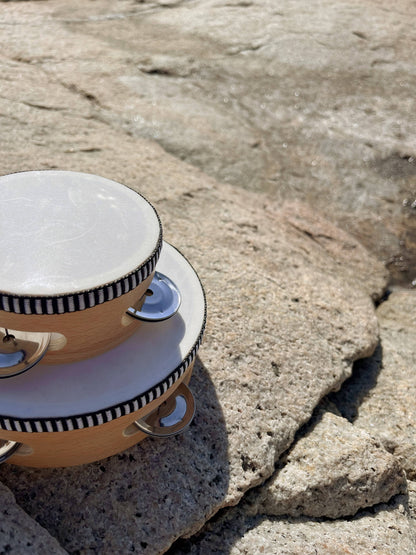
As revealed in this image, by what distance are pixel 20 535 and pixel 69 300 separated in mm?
699

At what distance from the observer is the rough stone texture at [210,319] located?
1.97 meters

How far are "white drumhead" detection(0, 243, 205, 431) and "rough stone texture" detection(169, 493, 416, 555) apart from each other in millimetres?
643

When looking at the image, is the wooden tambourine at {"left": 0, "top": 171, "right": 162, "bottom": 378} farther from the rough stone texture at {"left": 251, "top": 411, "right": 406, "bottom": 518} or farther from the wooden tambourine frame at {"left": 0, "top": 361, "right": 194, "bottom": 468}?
the rough stone texture at {"left": 251, "top": 411, "right": 406, "bottom": 518}

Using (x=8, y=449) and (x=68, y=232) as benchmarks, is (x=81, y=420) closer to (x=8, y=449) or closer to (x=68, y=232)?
(x=8, y=449)

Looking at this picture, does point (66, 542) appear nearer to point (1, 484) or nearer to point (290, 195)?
point (1, 484)

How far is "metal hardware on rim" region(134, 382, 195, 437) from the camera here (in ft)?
6.56

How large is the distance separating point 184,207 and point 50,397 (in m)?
1.81

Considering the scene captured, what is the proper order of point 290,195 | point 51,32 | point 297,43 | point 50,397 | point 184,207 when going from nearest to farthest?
point 50,397 < point 184,207 < point 290,195 < point 51,32 < point 297,43

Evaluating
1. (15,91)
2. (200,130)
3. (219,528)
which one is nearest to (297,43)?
(200,130)

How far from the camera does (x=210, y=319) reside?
2.64 m

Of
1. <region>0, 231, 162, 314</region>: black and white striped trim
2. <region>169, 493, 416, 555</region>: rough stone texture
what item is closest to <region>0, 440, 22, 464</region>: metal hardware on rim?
<region>0, 231, 162, 314</region>: black and white striped trim

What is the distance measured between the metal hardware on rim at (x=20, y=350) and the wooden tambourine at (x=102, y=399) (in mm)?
81

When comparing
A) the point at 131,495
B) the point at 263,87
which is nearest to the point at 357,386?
the point at 131,495

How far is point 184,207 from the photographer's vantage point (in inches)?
131
